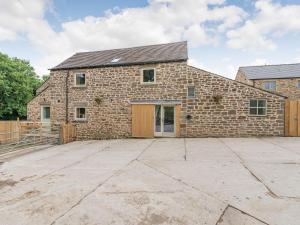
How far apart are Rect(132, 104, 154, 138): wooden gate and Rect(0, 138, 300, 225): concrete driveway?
6126 mm

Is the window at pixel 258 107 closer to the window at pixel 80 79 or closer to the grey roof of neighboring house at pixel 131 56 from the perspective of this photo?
the grey roof of neighboring house at pixel 131 56

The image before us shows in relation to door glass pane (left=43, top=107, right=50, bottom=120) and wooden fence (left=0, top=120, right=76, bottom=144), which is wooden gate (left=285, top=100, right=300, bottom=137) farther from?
door glass pane (left=43, top=107, right=50, bottom=120)

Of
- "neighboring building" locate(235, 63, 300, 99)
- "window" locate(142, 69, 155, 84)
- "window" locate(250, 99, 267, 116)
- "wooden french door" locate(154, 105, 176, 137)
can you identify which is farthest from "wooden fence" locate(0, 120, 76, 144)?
"neighboring building" locate(235, 63, 300, 99)

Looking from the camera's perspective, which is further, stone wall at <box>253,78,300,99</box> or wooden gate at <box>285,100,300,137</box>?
stone wall at <box>253,78,300,99</box>

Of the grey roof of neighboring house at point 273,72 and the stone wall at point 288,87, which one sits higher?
the grey roof of neighboring house at point 273,72

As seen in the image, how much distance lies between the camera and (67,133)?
13.6m

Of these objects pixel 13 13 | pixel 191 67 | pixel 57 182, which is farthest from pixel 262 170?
pixel 13 13

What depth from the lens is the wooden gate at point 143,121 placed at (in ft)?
45.0

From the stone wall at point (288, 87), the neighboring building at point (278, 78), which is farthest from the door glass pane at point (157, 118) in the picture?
the stone wall at point (288, 87)

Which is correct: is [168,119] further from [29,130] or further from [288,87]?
[288,87]

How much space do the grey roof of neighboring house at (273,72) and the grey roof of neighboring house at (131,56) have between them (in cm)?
1557

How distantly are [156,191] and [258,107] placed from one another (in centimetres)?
Result: 1034

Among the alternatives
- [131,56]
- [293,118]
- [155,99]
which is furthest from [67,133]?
[293,118]

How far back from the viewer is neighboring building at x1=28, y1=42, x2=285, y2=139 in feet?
40.6
